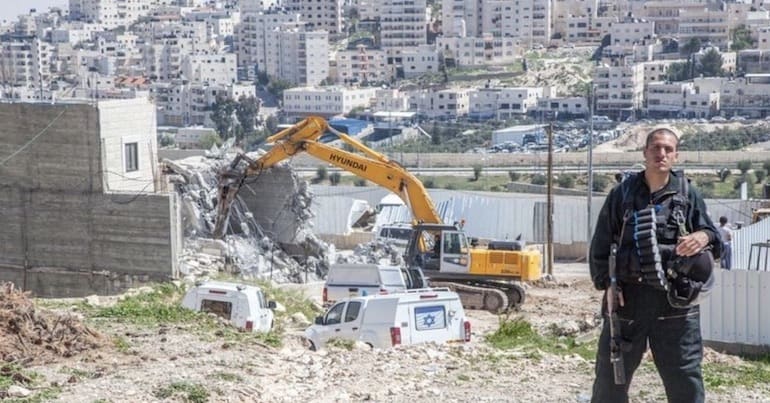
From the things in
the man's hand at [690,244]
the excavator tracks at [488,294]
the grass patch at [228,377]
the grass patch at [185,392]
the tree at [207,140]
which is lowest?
the tree at [207,140]

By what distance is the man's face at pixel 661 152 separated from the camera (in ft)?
22.1

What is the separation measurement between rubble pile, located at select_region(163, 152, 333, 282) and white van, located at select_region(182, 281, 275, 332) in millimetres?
13011

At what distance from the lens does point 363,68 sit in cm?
16512

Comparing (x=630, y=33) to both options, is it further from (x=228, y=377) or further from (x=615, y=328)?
(x=615, y=328)

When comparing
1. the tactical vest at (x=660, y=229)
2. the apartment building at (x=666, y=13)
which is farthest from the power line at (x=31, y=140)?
the apartment building at (x=666, y=13)

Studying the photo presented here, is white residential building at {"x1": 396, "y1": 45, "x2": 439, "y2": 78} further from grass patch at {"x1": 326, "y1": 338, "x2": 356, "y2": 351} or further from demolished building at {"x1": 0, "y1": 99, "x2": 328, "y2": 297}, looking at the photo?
grass patch at {"x1": 326, "y1": 338, "x2": 356, "y2": 351}

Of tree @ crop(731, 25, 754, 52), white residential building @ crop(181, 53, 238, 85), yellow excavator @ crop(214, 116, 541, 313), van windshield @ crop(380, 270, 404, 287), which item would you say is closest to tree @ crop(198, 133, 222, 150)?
white residential building @ crop(181, 53, 238, 85)

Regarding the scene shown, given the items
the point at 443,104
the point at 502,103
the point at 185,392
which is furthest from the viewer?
the point at 443,104

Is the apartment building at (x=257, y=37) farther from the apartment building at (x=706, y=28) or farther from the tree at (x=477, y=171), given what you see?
the tree at (x=477, y=171)

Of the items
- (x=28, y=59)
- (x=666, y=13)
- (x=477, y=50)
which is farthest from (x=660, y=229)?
(x=28, y=59)

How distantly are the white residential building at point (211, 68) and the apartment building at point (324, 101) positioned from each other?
31.7 m

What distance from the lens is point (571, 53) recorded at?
163m

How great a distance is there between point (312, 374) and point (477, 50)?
15021 cm

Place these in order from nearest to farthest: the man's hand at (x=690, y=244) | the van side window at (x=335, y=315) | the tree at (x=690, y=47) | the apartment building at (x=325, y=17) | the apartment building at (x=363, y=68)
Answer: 1. the man's hand at (x=690, y=244)
2. the van side window at (x=335, y=315)
3. the tree at (x=690, y=47)
4. the apartment building at (x=363, y=68)
5. the apartment building at (x=325, y=17)
